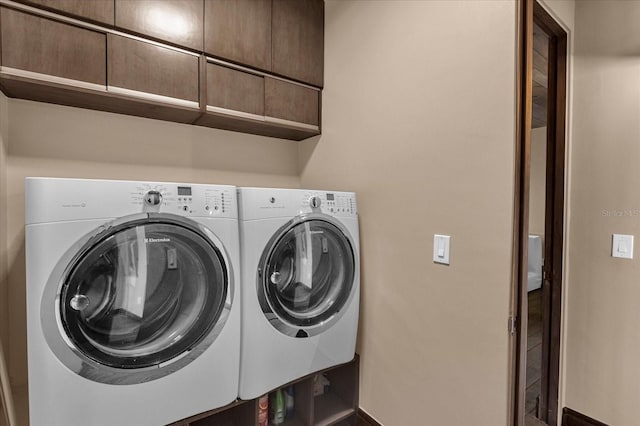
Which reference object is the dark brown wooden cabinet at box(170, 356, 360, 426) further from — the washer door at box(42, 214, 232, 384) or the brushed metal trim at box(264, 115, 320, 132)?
the brushed metal trim at box(264, 115, 320, 132)

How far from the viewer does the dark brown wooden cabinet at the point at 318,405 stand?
61.0 inches

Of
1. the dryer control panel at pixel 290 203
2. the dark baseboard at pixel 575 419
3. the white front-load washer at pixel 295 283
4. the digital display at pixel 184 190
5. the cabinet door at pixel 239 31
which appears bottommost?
the dark baseboard at pixel 575 419

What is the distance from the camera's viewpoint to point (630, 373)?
160 cm

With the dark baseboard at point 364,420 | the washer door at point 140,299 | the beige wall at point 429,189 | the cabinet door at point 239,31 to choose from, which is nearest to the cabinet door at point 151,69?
the cabinet door at point 239,31

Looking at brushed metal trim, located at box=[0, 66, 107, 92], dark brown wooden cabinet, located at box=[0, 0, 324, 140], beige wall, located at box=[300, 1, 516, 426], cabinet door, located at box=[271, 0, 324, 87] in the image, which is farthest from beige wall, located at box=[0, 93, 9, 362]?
beige wall, located at box=[300, 1, 516, 426]

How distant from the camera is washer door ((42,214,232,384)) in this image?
106 centimetres

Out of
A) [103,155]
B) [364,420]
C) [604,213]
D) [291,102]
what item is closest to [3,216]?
[103,155]

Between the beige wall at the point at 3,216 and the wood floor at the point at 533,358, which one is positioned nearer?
the beige wall at the point at 3,216

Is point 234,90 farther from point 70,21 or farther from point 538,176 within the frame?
point 538,176

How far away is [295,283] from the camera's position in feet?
5.15

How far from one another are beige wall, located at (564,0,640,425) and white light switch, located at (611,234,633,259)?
23 mm

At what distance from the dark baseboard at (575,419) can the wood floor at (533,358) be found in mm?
133

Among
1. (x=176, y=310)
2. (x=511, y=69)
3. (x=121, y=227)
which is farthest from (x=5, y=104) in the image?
Answer: (x=511, y=69)

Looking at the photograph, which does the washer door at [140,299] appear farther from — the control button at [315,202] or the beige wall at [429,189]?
the beige wall at [429,189]
